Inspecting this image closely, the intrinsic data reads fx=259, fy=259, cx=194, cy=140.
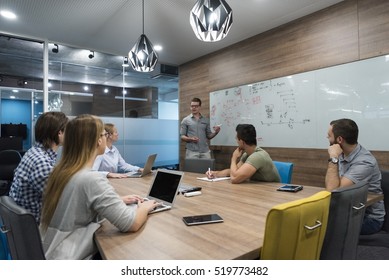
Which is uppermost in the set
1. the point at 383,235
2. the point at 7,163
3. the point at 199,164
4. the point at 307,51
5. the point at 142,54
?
the point at 307,51

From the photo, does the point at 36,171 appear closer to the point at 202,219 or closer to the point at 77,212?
the point at 77,212

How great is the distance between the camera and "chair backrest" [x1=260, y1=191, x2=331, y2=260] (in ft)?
2.95

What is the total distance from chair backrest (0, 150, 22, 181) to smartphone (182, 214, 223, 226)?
4135mm

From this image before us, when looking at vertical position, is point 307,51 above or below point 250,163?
above

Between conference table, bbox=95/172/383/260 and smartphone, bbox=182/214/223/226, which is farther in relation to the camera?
smartphone, bbox=182/214/223/226

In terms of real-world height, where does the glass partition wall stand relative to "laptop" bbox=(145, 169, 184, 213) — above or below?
above

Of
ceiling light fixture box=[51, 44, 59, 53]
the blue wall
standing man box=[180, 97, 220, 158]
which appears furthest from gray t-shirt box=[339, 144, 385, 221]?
the blue wall

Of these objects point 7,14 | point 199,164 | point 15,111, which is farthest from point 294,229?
Answer: point 15,111

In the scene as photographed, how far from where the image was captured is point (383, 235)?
1789 mm

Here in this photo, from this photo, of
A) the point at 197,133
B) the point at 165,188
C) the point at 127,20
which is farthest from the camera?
the point at 197,133

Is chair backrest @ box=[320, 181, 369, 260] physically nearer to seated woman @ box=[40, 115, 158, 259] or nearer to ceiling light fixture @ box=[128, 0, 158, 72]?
seated woman @ box=[40, 115, 158, 259]

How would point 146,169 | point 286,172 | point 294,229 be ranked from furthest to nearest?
point 146,169
point 286,172
point 294,229

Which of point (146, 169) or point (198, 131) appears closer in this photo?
point (146, 169)

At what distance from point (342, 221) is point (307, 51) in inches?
109
